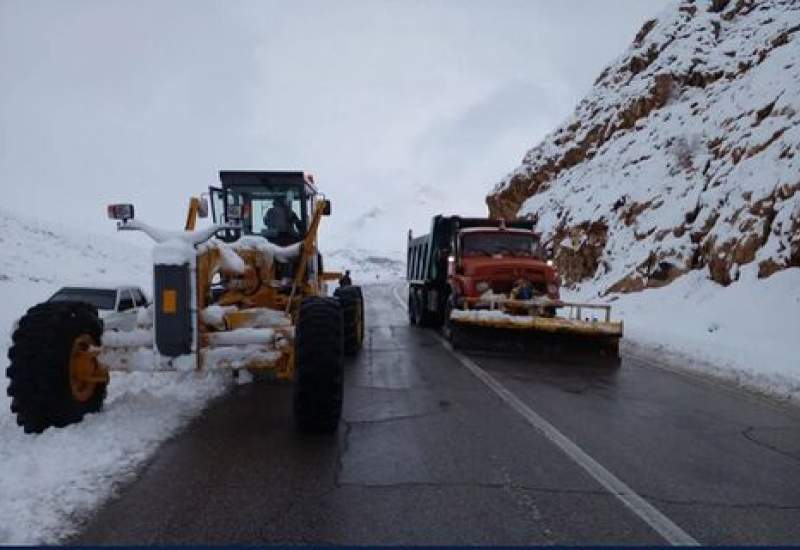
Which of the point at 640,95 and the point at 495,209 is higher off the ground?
the point at 640,95

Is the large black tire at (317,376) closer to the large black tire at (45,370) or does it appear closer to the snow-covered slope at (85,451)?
the snow-covered slope at (85,451)

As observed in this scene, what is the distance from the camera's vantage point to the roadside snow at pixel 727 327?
36.0 feet

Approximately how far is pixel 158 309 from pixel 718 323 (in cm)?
1338

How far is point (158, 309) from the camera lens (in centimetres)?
666

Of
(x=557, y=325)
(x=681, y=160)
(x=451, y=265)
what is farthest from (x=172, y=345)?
(x=681, y=160)

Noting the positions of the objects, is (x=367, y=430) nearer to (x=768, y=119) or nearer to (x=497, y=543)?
(x=497, y=543)

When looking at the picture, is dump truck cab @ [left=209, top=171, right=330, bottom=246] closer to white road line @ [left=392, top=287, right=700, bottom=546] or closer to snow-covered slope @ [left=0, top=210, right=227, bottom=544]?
snow-covered slope @ [left=0, top=210, right=227, bottom=544]

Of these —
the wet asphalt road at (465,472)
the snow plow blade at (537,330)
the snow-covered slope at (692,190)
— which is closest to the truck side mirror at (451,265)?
the snow plow blade at (537,330)

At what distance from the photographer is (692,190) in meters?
23.7

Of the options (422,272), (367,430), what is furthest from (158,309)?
(422,272)

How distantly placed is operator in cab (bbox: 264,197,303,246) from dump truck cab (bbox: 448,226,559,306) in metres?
4.41

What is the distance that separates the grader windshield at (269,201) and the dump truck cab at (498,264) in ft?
14.5

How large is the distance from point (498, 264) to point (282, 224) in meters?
5.00

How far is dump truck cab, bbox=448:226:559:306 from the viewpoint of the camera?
13.9 m
